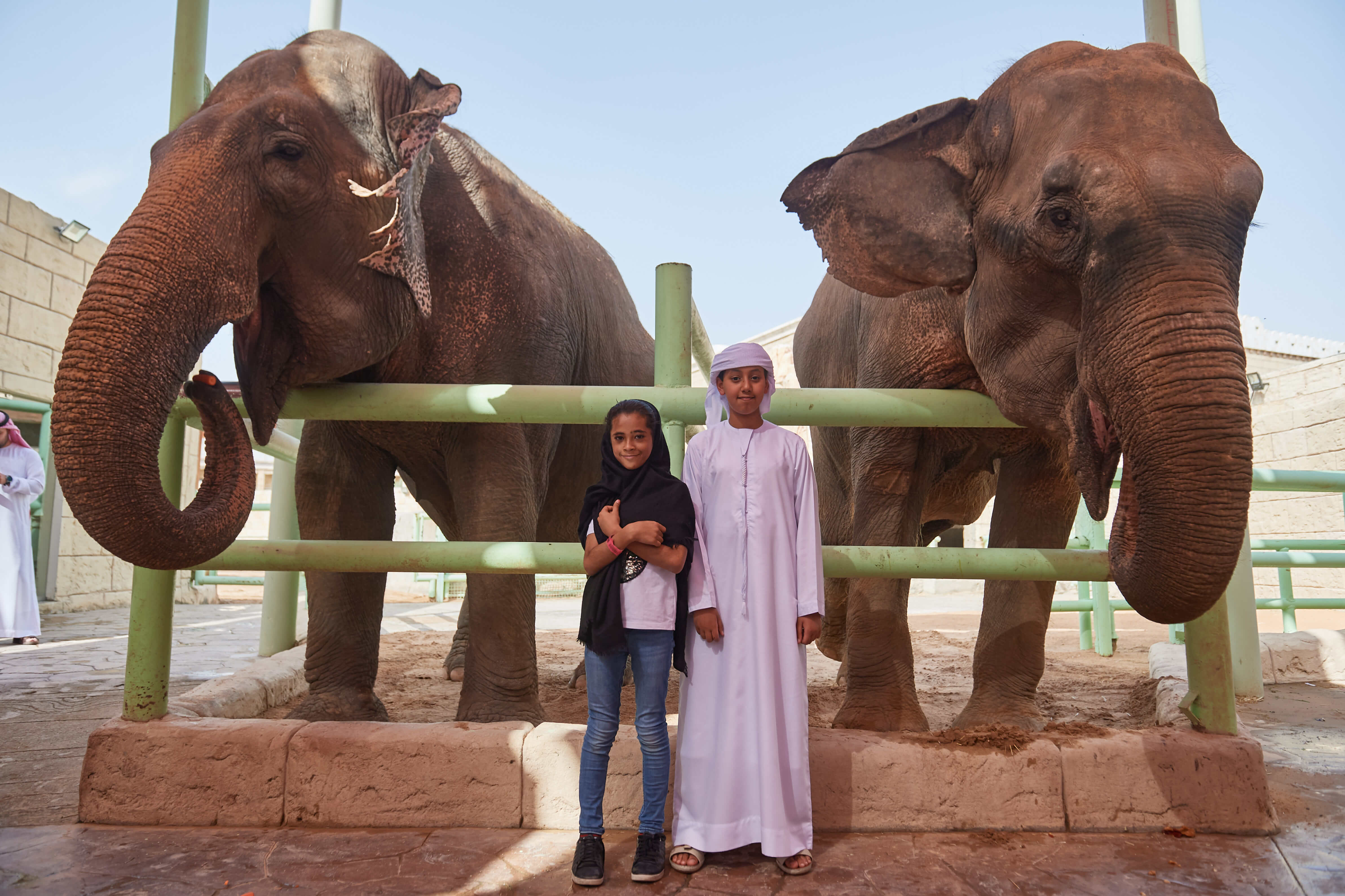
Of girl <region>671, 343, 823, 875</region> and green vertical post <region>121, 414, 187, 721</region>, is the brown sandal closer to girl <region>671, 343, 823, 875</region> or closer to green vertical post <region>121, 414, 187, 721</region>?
girl <region>671, 343, 823, 875</region>

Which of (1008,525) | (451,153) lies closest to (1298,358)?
(1008,525)

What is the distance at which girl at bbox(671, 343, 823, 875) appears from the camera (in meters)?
2.30

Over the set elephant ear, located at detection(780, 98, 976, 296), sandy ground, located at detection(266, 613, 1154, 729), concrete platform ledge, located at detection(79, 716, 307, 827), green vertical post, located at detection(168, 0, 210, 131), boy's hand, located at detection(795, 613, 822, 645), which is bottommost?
sandy ground, located at detection(266, 613, 1154, 729)

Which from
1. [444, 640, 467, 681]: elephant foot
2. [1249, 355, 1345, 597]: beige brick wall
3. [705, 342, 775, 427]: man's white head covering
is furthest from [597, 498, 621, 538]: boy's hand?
[1249, 355, 1345, 597]: beige brick wall

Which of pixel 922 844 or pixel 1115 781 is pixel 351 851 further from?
pixel 1115 781

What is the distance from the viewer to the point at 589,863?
84.3 inches

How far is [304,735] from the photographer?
2586 mm

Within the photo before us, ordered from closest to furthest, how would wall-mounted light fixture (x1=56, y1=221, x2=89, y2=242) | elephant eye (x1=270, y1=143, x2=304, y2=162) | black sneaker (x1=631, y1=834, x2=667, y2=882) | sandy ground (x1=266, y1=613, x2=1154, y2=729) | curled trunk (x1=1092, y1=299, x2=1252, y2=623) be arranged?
curled trunk (x1=1092, y1=299, x2=1252, y2=623), black sneaker (x1=631, y1=834, x2=667, y2=882), elephant eye (x1=270, y1=143, x2=304, y2=162), sandy ground (x1=266, y1=613, x2=1154, y2=729), wall-mounted light fixture (x1=56, y1=221, x2=89, y2=242)

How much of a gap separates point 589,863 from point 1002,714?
75.8 inches

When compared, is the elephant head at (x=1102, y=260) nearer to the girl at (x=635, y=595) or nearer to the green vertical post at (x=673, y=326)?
the green vertical post at (x=673, y=326)

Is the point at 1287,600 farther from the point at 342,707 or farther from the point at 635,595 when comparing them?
the point at 342,707

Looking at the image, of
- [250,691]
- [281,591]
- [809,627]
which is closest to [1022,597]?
[809,627]

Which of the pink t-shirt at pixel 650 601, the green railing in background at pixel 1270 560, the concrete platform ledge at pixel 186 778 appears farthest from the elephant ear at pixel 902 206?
the green railing in background at pixel 1270 560

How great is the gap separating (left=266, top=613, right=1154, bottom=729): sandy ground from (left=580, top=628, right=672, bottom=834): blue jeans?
1240 millimetres
